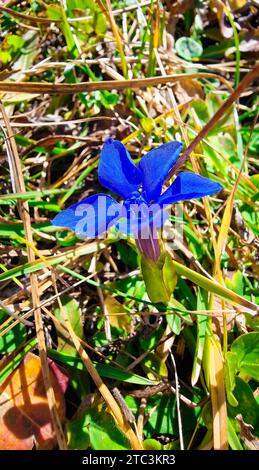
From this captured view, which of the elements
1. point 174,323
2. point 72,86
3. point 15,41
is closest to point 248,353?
point 174,323

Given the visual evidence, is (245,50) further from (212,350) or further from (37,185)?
(212,350)

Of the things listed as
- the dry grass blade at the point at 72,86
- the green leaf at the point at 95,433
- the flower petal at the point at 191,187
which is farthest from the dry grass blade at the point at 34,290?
the flower petal at the point at 191,187

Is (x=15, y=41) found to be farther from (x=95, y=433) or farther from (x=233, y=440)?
(x=233, y=440)

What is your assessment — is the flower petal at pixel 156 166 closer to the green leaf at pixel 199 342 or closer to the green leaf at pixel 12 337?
the green leaf at pixel 199 342

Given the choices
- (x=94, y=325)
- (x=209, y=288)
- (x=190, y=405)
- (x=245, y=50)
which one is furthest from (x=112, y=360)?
(x=245, y=50)

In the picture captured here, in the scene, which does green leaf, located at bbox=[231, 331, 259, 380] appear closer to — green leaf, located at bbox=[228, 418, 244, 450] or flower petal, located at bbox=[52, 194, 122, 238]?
green leaf, located at bbox=[228, 418, 244, 450]
